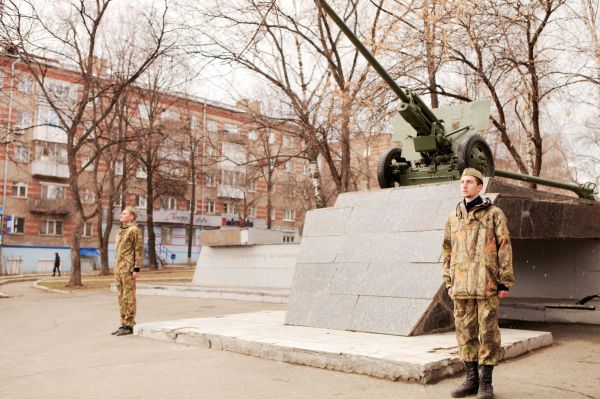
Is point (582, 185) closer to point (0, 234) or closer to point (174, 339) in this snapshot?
point (174, 339)

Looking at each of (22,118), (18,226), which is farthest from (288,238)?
(22,118)

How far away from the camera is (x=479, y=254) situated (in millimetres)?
4090

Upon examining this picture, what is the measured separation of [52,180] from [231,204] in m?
16.0

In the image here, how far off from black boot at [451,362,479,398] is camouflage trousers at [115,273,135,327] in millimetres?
4917

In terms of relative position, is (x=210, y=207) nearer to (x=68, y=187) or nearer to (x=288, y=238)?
(x=68, y=187)

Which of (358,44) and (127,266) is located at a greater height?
→ (358,44)

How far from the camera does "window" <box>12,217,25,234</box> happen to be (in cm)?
3875

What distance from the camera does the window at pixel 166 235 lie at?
4669 cm

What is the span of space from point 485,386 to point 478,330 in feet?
1.38

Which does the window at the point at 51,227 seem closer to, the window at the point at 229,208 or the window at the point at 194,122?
the window at the point at 194,122

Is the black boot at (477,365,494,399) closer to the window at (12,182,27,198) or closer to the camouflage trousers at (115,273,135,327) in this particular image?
the camouflage trousers at (115,273,135,327)

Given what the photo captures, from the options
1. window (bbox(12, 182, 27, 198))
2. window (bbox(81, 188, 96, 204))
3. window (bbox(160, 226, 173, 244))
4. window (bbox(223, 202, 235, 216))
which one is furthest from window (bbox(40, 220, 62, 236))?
window (bbox(223, 202, 235, 216))

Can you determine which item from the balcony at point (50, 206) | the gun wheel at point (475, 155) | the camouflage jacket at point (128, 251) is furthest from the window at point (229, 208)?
the gun wheel at point (475, 155)

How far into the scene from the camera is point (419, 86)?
14930 mm
